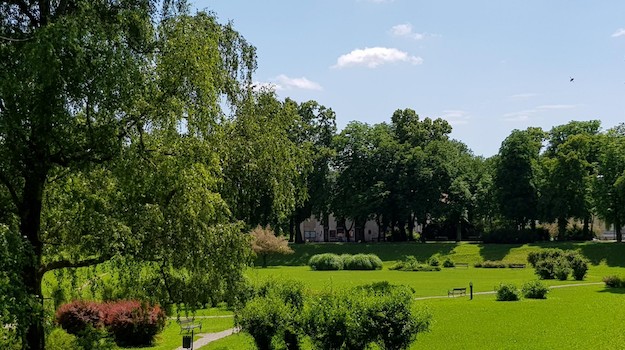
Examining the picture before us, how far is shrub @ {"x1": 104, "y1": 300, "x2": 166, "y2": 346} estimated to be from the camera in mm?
19688

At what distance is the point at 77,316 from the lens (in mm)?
19312

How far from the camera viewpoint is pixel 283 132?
18031 mm

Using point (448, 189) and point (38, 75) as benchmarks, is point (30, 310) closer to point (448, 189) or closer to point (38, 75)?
point (38, 75)

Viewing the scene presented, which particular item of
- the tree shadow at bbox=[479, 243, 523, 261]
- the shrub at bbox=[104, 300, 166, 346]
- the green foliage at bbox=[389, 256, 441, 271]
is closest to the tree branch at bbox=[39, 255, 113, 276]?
the shrub at bbox=[104, 300, 166, 346]

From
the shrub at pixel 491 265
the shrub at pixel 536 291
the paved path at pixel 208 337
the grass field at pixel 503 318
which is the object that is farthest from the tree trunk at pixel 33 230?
the shrub at pixel 491 265

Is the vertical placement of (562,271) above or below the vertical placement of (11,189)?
below

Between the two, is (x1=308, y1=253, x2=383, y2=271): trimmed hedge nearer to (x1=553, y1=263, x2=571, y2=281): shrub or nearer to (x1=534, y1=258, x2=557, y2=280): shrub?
(x1=534, y1=258, x2=557, y2=280): shrub

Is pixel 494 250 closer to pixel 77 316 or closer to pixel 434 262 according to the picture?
pixel 434 262

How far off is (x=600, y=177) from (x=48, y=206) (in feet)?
196

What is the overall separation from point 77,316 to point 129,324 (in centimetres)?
163

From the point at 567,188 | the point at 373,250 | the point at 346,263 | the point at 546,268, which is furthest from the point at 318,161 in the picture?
the point at 546,268

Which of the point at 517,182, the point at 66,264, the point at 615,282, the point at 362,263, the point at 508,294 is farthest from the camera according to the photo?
the point at 517,182

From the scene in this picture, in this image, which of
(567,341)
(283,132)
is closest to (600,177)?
(567,341)

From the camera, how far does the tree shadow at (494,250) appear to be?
57.9 m
